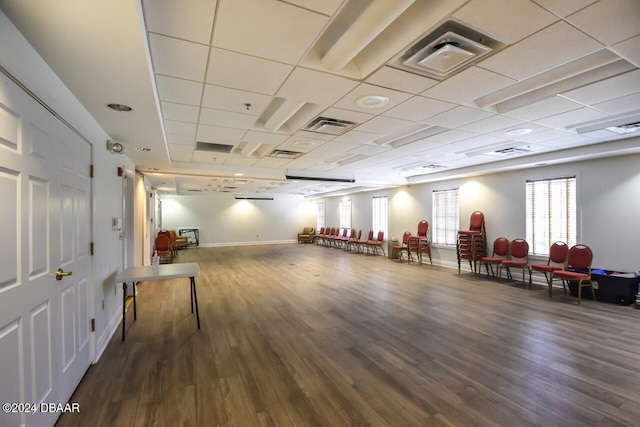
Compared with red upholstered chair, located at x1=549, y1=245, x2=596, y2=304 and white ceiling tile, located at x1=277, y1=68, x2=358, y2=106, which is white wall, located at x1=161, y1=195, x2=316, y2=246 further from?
white ceiling tile, located at x1=277, y1=68, x2=358, y2=106

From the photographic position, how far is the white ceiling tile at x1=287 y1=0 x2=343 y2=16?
165 cm

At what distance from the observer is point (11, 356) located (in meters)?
1.50

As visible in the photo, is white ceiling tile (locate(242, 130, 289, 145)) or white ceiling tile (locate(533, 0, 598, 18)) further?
white ceiling tile (locate(242, 130, 289, 145))

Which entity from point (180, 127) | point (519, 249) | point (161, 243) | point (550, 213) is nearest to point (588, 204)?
point (550, 213)

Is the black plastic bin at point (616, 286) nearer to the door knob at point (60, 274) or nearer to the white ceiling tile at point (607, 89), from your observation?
the white ceiling tile at point (607, 89)

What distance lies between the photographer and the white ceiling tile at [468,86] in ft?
8.31

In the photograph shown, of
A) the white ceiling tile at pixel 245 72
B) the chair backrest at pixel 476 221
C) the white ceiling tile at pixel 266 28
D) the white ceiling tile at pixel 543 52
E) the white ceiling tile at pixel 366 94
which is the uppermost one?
the white ceiling tile at pixel 543 52

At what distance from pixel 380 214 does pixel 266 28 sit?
9552 mm

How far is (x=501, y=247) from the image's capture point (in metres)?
6.65

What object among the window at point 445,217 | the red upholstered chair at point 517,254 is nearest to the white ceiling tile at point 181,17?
the red upholstered chair at point 517,254

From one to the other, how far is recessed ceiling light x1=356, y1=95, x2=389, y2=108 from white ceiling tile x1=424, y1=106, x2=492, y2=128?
867 mm

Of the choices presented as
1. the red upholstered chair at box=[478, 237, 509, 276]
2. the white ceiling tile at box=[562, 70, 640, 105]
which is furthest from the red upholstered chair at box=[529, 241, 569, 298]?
the white ceiling tile at box=[562, 70, 640, 105]

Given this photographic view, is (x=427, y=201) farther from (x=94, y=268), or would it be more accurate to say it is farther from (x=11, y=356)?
(x=11, y=356)

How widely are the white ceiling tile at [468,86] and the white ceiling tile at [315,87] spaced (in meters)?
0.83
